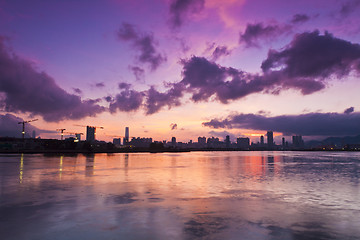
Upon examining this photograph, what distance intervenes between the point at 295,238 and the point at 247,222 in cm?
265

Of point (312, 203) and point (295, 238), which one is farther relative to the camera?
point (312, 203)

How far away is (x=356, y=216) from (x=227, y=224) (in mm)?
7224

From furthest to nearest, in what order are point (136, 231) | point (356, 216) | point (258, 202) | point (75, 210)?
1. point (258, 202)
2. point (75, 210)
3. point (356, 216)
4. point (136, 231)

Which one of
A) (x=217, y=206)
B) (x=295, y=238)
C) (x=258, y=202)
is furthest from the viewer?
(x=258, y=202)

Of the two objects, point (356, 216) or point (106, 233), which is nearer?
point (106, 233)

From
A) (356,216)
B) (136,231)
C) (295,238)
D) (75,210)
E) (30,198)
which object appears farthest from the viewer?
(30,198)

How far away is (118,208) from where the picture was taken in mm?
15570

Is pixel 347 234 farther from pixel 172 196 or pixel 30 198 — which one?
pixel 30 198

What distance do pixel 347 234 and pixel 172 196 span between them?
38.1ft

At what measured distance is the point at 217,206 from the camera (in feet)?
53.3

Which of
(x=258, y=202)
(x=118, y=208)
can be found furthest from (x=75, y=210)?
(x=258, y=202)

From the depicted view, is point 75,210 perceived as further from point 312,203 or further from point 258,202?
point 312,203

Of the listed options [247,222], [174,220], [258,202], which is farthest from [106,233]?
[258,202]

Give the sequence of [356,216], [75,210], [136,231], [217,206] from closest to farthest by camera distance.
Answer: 1. [136,231]
2. [356,216]
3. [75,210]
4. [217,206]
